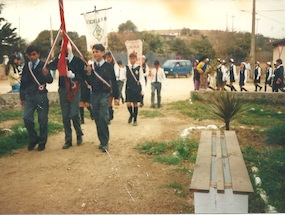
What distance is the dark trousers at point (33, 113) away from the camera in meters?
4.44

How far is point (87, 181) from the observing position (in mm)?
3420

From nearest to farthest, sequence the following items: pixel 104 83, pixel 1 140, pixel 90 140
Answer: pixel 104 83 → pixel 1 140 → pixel 90 140

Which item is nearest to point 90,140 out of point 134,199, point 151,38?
point 134,199

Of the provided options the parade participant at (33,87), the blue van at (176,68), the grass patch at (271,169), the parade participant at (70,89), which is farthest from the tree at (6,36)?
the blue van at (176,68)

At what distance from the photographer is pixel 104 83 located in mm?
4465

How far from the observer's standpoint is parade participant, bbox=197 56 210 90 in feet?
32.4

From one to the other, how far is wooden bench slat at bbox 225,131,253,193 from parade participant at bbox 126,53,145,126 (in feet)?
9.99

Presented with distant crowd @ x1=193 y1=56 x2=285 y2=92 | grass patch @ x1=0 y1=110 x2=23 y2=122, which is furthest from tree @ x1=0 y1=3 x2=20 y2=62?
distant crowd @ x1=193 y1=56 x2=285 y2=92

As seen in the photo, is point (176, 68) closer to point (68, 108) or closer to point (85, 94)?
point (85, 94)

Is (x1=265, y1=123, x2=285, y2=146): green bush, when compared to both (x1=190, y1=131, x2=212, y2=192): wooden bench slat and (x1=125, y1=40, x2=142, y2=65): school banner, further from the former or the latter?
(x1=125, y1=40, x2=142, y2=65): school banner

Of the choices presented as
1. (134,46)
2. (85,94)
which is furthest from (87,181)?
(134,46)

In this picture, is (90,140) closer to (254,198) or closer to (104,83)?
(104,83)

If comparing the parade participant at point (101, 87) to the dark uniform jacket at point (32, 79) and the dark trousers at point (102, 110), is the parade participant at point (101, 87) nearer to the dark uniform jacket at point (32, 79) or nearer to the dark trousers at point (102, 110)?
the dark trousers at point (102, 110)

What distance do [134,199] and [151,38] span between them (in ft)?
96.8
